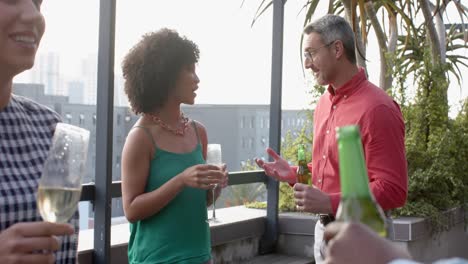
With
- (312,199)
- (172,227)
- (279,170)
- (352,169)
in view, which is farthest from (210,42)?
(352,169)

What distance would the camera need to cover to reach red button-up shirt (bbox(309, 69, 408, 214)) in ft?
8.23

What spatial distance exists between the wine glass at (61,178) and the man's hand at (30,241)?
0.13 ft

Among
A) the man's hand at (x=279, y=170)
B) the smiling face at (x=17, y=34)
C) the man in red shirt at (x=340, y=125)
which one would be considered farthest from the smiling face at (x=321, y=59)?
the smiling face at (x=17, y=34)

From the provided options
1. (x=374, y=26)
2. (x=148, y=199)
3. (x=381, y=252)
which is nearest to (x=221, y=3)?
(x=374, y=26)

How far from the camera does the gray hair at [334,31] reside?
284cm

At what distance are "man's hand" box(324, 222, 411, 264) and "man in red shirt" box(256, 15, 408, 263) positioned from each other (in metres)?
1.73

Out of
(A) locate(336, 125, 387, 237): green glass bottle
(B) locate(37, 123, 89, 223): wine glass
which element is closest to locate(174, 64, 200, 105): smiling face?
(B) locate(37, 123, 89, 223): wine glass

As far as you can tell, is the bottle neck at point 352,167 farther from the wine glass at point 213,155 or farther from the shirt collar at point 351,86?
the shirt collar at point 351,86

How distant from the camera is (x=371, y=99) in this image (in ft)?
8.57

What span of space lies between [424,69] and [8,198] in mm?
5771

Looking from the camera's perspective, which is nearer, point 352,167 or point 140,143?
point 352,167

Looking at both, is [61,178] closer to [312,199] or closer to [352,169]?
[352,169]

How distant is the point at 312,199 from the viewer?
7.90ft

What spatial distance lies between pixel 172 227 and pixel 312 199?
1.69 feet
